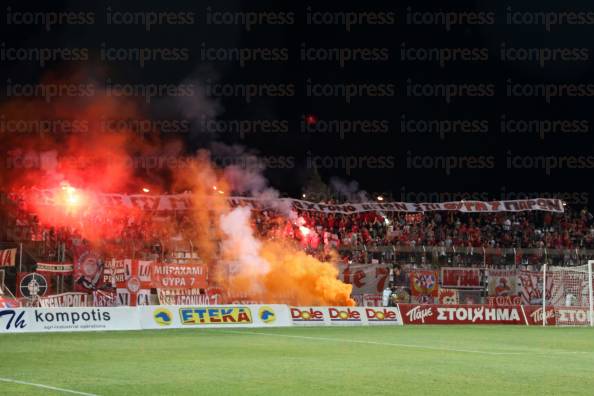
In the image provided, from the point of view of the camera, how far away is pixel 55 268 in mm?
34875

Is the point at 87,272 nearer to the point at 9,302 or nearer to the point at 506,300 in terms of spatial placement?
the point at 9,302

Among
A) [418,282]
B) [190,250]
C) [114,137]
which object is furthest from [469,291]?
[114,137]

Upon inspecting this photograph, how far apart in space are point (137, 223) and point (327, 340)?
21.2 meters

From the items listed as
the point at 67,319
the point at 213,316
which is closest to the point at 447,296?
the point at 213,316

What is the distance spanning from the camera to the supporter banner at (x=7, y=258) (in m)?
33.6

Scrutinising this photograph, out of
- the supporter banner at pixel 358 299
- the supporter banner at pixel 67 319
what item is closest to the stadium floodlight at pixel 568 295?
the supporter banner at pixel 358 299

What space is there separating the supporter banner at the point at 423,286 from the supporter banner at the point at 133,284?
13.2m

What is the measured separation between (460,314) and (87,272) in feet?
55.7

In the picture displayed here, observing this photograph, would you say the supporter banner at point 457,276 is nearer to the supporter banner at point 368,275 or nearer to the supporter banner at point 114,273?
the supporter banner at point 368,275

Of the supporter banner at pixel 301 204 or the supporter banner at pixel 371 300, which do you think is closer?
the supporter banner at pixel 371 300

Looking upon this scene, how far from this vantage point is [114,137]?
53.1m

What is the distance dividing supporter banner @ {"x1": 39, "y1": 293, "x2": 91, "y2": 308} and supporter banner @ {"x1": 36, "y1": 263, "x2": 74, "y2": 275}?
56.9 inches

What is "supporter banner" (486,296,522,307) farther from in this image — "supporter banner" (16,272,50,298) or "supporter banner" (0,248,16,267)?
"supporter banner" (0,248,16,267)

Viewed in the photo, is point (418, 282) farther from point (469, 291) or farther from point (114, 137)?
point (114, 137)
